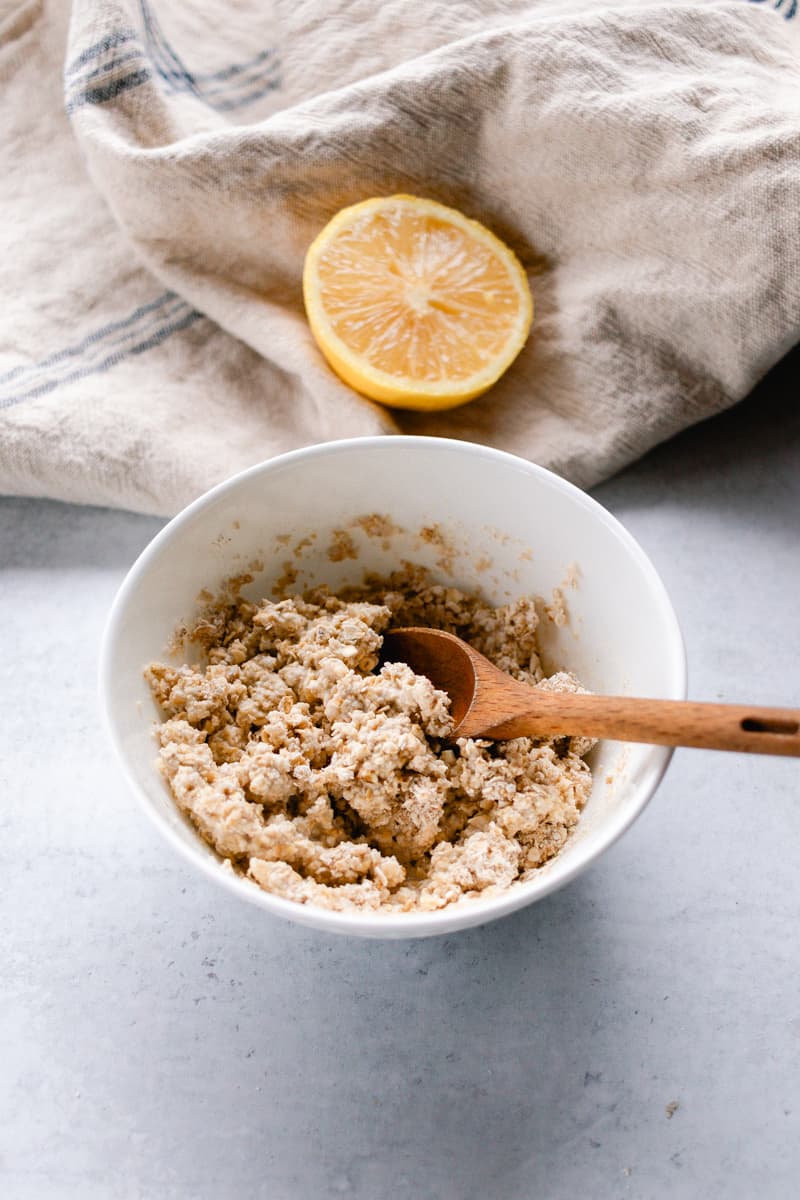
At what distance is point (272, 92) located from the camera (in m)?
1.95

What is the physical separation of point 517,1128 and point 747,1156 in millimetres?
281

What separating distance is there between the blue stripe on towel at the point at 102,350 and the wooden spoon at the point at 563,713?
0.82 meters

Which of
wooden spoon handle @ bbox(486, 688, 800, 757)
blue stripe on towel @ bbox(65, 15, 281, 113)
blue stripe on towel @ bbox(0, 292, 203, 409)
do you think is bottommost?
wooden spoon handle @ bbox(486, 688, 800, 757)

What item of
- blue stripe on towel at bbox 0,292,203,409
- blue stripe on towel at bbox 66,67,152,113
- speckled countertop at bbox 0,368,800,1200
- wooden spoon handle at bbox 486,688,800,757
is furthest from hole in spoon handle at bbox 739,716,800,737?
blue stripe on towel at bbox 66,67,152,113

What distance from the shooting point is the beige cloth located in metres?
1.68

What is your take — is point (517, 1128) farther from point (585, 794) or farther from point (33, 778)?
point (33, 778)

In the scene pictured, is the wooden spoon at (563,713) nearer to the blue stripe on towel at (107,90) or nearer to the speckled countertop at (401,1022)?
the speckled countertop at (401,1022)

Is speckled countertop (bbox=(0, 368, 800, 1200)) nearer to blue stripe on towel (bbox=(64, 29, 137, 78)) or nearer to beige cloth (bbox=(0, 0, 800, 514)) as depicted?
beige cloth (bbox=(0, 0, 800, 514))

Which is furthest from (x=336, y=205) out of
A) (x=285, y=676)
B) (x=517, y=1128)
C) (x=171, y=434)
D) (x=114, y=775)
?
(x=517, y=1128)

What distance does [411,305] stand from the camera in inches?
68.6

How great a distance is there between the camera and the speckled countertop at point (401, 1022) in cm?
128

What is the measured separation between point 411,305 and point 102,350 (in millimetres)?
570

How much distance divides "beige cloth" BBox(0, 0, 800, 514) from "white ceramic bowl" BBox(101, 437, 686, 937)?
349mm

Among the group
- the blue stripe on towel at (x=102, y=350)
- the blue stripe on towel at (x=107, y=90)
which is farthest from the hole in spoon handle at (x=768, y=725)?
the blue stripe on towel at (x=107, y=90)
